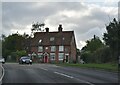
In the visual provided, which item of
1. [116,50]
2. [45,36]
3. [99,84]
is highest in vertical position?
[45,36]

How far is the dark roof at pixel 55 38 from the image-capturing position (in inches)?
4020

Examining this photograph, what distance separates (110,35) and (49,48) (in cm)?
5888

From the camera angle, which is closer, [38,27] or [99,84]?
[99,84]

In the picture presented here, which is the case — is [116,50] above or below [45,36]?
below

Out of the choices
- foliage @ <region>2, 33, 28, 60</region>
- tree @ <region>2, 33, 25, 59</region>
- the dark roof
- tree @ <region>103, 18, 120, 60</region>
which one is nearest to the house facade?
the dark roof

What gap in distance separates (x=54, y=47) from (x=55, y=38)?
3267 millimetres

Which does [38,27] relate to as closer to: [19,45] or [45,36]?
[19,45]

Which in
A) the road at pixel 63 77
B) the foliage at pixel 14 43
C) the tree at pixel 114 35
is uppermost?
the foliage at pixel 14 43

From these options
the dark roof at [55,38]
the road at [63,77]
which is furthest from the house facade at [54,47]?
the road at [63,77]

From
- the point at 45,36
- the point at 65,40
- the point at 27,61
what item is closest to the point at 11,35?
the point at 45,36

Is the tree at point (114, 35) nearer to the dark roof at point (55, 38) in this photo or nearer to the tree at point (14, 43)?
the dark roof at point (55, 38)

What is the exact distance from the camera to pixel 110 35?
4534cm

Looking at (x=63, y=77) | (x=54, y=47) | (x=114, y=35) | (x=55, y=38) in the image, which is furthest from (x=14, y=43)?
(x=63, y=77)

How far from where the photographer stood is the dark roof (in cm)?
10211
